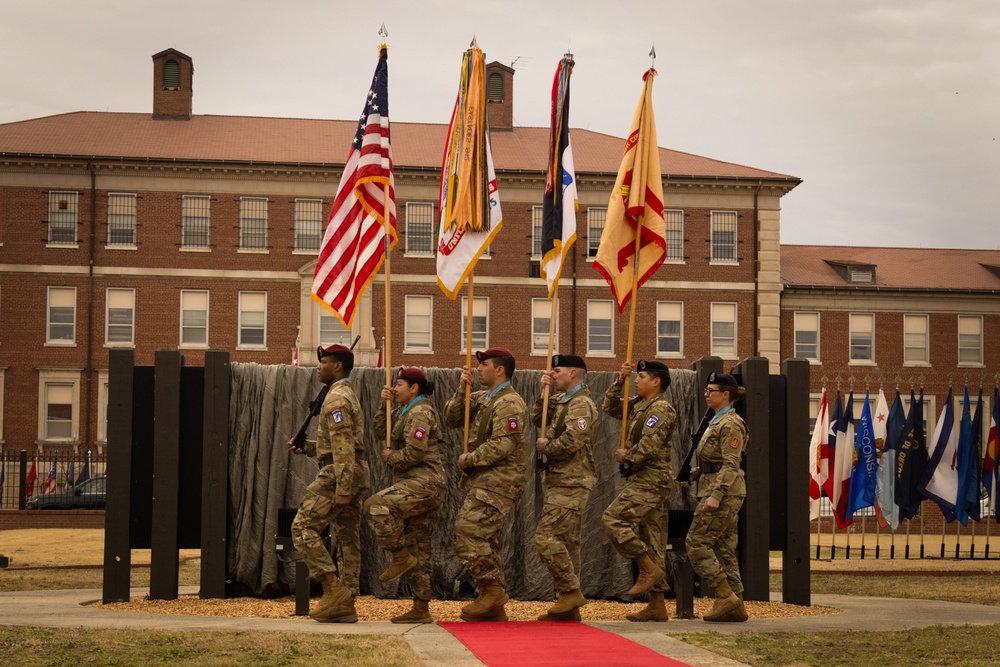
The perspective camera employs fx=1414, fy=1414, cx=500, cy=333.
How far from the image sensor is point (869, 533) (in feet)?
133

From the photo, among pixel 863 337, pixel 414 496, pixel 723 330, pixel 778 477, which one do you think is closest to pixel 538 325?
pixel 723 330

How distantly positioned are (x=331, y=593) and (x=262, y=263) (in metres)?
40.1

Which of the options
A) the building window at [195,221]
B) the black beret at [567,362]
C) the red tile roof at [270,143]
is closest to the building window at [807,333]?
the red tile roof at [270,143]

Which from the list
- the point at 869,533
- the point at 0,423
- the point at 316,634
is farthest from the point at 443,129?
the point at 316,634

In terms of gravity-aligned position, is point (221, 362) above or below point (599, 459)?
above

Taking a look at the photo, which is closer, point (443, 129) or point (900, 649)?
point (900, 649)

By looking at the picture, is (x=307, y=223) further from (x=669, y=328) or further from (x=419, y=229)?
(x=669, y=328)

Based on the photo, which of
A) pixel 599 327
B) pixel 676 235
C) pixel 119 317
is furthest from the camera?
pixel 676 235

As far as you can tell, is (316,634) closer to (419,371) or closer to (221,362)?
(419,371)

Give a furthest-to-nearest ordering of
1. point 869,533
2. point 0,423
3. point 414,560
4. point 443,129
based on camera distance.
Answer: point 443,129, point 0,423, point 869,533, point 414,560

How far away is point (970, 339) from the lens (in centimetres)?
5488

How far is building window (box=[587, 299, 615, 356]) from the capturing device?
52.0 meters

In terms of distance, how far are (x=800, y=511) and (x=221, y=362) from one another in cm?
581

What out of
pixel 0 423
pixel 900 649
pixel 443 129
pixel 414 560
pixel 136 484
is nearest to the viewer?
pixel 900 649
